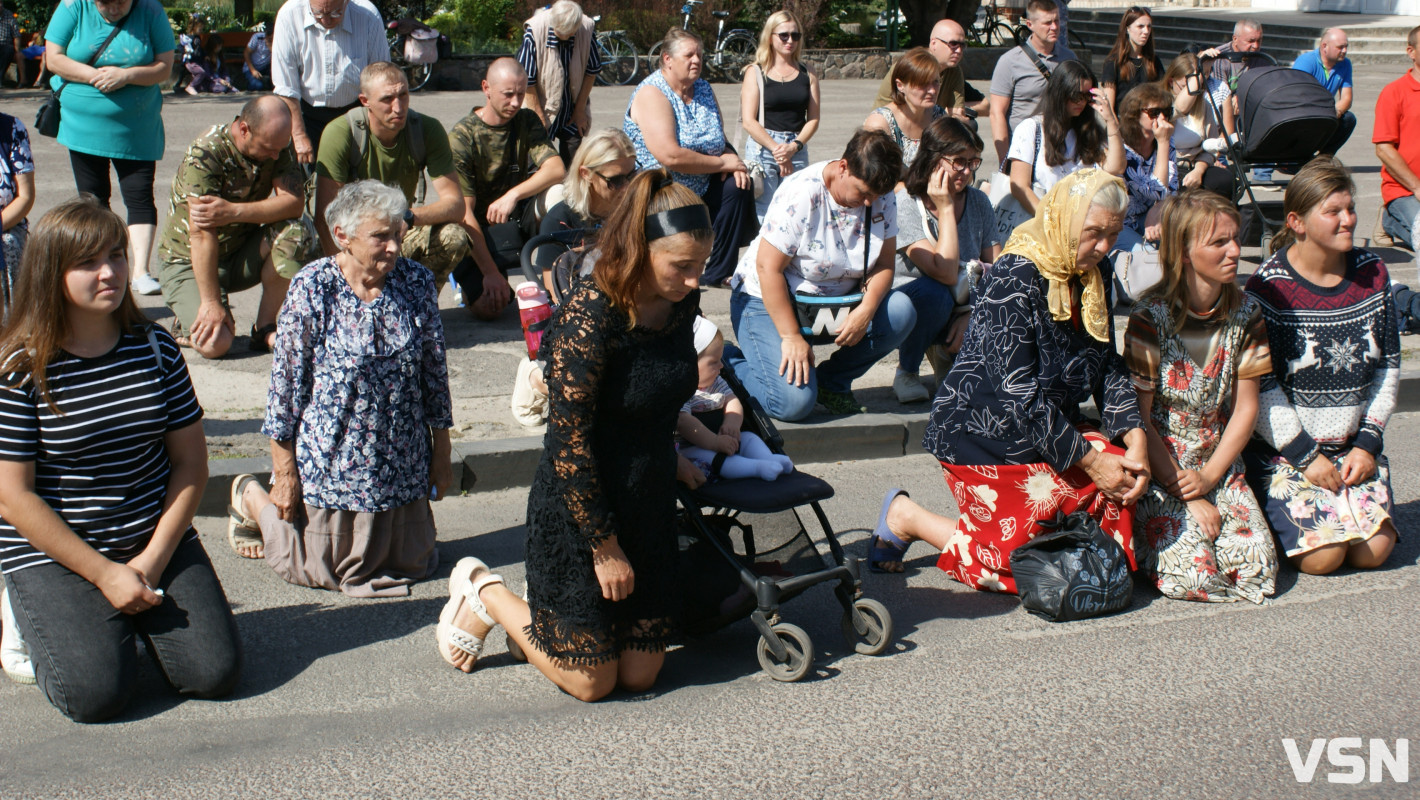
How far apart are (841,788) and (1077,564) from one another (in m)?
1.47

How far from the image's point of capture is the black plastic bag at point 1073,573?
4328mm

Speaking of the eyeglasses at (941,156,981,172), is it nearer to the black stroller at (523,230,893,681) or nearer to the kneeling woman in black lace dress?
the black stroller at (523,230,893,681)

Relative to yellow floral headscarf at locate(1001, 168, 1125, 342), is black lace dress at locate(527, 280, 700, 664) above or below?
below

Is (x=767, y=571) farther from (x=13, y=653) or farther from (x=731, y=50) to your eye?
(x=731, y=50)

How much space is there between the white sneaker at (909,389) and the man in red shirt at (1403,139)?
3.97m

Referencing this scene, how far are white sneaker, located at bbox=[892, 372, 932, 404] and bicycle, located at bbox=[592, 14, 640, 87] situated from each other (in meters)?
15.7

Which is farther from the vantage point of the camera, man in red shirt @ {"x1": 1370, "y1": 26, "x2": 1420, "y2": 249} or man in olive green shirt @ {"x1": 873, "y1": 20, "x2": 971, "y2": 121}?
man in olive green shirt @ {"x1": 873, "y1": 20, "x2": 971, "y2": 121}

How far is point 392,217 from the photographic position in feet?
13.9

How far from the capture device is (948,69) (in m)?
9.13

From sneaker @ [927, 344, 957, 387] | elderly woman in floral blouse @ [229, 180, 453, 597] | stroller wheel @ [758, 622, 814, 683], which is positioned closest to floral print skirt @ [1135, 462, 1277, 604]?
stroller wheel @ [758, 622, 814, 683]

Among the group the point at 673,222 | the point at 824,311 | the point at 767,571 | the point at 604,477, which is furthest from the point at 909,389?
the point at 673,222

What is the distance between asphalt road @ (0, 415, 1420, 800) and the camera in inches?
131

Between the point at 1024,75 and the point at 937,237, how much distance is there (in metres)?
3.12

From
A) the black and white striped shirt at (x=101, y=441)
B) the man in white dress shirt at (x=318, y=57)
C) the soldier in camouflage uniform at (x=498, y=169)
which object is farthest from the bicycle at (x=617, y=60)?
the black and white striped shirt at (x=101, y=441)
